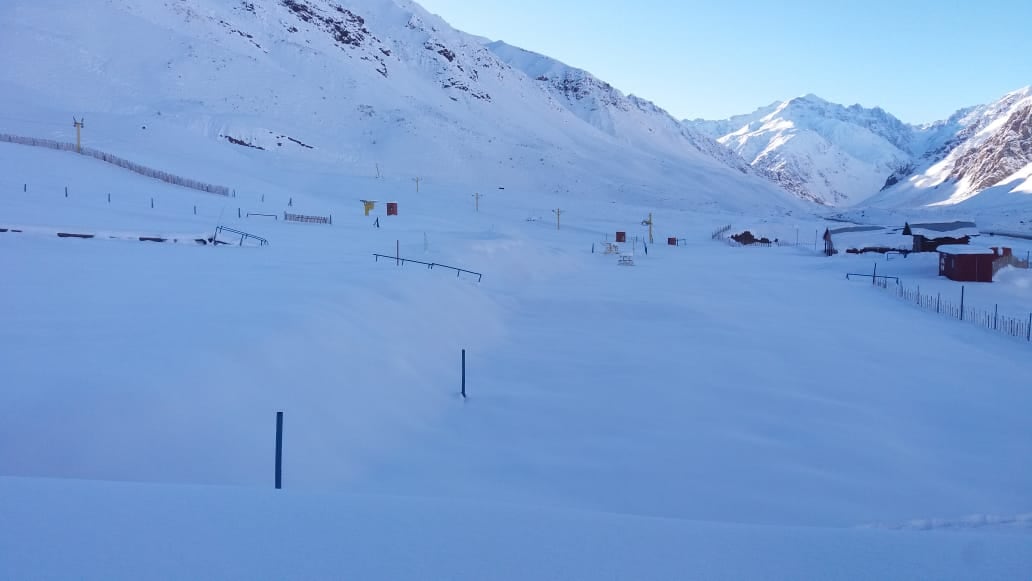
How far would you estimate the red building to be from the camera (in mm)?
31531

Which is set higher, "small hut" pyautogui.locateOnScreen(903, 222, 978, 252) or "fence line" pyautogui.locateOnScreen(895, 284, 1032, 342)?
"small hut" pyautogui.locateOnScreen(903, 222, 978, 252)

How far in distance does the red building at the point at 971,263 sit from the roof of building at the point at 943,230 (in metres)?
13.8

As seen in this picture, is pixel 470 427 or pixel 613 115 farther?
pixel 613 115

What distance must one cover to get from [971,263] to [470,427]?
99.6 ft

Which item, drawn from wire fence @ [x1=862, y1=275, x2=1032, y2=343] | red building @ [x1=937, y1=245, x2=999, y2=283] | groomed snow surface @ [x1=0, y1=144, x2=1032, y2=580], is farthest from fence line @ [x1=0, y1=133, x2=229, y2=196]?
red building @ [x1=937, y1=245, x2=999, y2=283]

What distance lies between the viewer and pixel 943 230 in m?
48.6

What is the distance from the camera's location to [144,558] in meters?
3.21

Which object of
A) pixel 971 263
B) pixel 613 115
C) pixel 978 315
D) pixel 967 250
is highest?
pixel 613 115

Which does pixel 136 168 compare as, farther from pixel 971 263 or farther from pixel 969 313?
pixel 971 263

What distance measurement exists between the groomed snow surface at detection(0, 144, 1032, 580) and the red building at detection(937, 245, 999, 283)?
456 inches

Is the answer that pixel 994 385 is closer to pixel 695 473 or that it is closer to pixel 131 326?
pixel 695 473

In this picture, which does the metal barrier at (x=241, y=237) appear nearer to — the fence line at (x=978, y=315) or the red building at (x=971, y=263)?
the fence line at (x=978, y=315)

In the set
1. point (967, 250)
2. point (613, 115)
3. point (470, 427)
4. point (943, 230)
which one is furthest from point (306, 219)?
point (613, 115)

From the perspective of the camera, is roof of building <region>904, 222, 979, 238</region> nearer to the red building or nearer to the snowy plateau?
the snowy plateau
